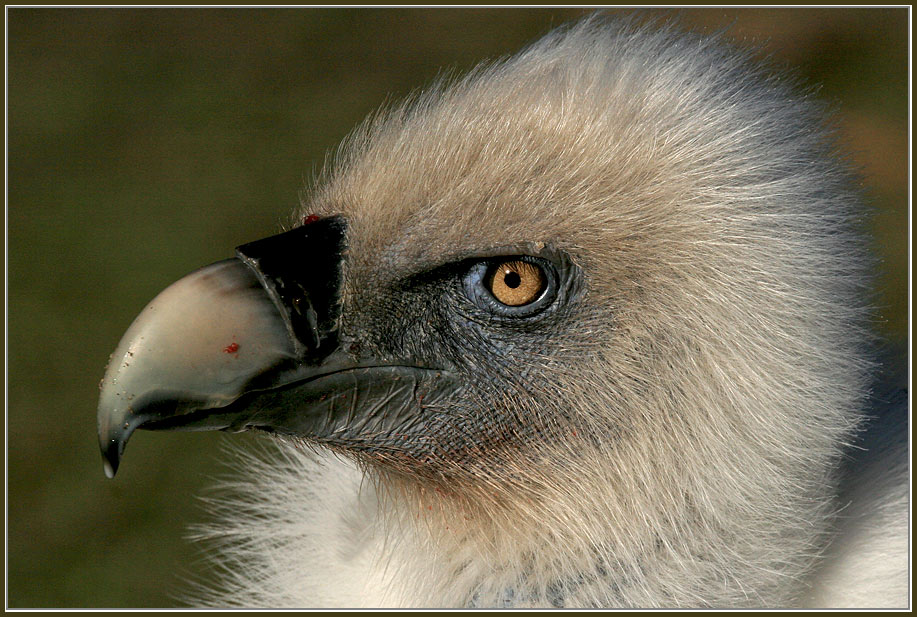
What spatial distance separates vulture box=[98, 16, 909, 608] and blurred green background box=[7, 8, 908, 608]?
253 centimetres

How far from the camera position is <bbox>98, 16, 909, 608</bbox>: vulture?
1.92m

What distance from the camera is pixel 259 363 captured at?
188 centimetres

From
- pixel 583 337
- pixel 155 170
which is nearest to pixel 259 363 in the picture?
pixel 583 337

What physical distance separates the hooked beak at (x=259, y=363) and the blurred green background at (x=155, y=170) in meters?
2.55

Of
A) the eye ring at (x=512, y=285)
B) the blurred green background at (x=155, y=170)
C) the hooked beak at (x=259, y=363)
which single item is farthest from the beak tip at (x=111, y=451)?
the blurred green background at (x=155, y=170)

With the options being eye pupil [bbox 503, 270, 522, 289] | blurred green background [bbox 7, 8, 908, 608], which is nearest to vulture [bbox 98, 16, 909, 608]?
eye pupil [bbox 503, 270, 522, 289]

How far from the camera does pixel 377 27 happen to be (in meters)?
9.58

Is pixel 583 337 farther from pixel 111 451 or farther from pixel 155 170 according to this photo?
pixel 155 170

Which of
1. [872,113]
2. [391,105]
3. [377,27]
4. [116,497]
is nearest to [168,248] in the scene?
[116,497]

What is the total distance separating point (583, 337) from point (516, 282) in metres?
0.19

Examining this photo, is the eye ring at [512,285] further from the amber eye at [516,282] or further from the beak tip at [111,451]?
the beak tip at [111,451]

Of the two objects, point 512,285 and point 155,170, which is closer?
Result: point 512,285

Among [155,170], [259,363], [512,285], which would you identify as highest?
[155,170]

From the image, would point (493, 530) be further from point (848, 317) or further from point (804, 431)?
point (848, 317)
